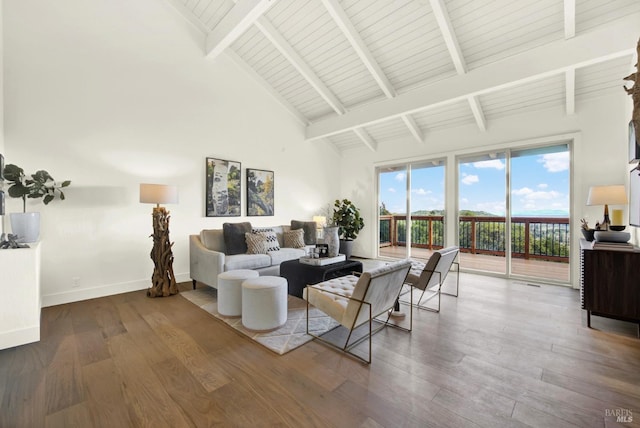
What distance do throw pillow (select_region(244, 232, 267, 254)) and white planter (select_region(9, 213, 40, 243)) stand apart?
243cm

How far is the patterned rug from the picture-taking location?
2.48m

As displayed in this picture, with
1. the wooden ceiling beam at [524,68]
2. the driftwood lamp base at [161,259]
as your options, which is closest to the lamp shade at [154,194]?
the driftwood lamp base at [161,259]

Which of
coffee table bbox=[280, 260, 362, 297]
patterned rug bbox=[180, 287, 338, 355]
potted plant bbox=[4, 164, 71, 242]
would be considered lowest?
patterned rug bbox=[180, 287, 338, 355]

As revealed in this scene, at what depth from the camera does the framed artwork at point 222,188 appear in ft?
16.1

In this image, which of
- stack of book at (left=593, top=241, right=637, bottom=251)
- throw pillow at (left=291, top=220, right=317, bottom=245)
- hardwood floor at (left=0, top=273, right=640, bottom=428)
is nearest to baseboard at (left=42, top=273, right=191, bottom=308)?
hardwood floor at (left=0, top=273, right=640, bottom=428)

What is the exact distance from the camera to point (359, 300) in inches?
84.4

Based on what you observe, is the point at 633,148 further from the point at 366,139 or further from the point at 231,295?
the point at 231,295

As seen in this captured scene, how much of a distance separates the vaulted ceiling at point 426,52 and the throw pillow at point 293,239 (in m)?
2.43

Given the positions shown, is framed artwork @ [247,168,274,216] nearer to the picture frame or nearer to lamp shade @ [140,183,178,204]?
lamp shade @ [140,183,178,204]

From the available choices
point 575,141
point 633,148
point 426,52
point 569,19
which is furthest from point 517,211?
point 426,52

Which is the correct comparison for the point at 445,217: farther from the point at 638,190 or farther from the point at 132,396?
the point at 132,396

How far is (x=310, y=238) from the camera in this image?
5.73 meters

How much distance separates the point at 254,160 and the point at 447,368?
15.7ft

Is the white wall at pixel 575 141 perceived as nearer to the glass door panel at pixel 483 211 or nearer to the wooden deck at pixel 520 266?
the glass door panel at pixel 483 211
